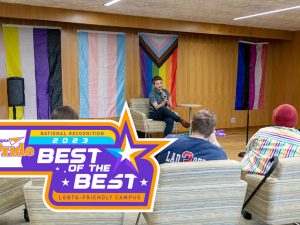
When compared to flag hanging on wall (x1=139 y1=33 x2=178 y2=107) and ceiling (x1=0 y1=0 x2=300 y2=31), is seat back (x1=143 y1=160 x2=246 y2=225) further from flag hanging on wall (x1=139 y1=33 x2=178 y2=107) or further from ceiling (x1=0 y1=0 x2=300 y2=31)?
flag hanging on wall (x1=139 y1=33 x2=178 y2=107)

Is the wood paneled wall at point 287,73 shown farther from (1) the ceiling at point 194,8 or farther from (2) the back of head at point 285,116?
(2) the back of head at point 285,116

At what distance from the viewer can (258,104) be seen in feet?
23.7

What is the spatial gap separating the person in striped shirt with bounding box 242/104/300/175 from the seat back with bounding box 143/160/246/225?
550mm

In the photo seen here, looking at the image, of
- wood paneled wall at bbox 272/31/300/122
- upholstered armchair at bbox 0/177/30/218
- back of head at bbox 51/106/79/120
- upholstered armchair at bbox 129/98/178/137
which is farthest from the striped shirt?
wood paneled wall at bbox 272/31/300/122

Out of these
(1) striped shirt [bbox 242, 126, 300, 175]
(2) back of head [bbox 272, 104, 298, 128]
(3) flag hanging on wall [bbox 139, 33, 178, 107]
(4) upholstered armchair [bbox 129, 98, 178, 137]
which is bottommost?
(4) upholstered armchair [bbox 129, 98, 178, 137]

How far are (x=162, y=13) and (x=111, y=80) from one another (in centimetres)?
144

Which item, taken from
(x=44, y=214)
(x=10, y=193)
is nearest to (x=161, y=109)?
(x=10, y=193)

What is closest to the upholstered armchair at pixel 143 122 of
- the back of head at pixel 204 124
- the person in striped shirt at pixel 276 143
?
the person in striped shirt at pixel 276 143

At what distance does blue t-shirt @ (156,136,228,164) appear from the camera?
194cm

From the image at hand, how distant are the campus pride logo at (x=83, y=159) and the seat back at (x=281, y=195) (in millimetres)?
1153

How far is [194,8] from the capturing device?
4539 mm

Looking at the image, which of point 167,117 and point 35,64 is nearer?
point 35,64

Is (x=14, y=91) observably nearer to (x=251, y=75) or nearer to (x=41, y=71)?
(x=41, y=71)

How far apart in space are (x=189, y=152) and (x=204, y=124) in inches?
9.3
